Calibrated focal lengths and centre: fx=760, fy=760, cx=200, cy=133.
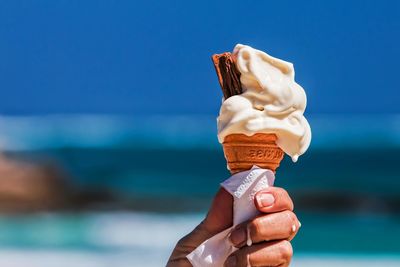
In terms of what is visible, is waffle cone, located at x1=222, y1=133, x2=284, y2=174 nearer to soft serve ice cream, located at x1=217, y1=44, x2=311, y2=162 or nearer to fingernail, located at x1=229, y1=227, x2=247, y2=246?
soft serve ice cream, located at x1=217, y1=44, x2=311, y2=162

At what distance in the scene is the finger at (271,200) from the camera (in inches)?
59.4

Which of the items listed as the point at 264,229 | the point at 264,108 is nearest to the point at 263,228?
the point at 264,229

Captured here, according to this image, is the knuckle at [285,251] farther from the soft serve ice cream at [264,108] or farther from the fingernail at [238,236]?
the soft serve ice cream at [264,108]

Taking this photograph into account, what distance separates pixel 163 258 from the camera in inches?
226

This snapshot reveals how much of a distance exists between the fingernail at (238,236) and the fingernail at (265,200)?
0.21 ft

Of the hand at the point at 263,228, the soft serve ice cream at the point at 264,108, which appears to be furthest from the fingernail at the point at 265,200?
the soft serve ice cream at the point at 264,108

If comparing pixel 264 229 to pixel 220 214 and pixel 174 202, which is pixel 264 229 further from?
Answer: pixel 174 202

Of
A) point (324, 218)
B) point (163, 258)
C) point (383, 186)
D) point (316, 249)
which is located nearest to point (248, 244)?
point (163, 258)

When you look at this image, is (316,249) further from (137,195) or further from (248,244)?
(248,244)

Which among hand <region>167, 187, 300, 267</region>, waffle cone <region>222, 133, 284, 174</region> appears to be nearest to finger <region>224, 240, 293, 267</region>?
hand <region>167, 187, 300, 267</region>

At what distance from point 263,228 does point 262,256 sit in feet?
0.18

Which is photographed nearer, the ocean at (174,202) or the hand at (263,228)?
the hand at (263,228)

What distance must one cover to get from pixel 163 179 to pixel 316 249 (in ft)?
10.2

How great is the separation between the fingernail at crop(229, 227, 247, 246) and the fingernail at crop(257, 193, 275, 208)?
63 millimetres
